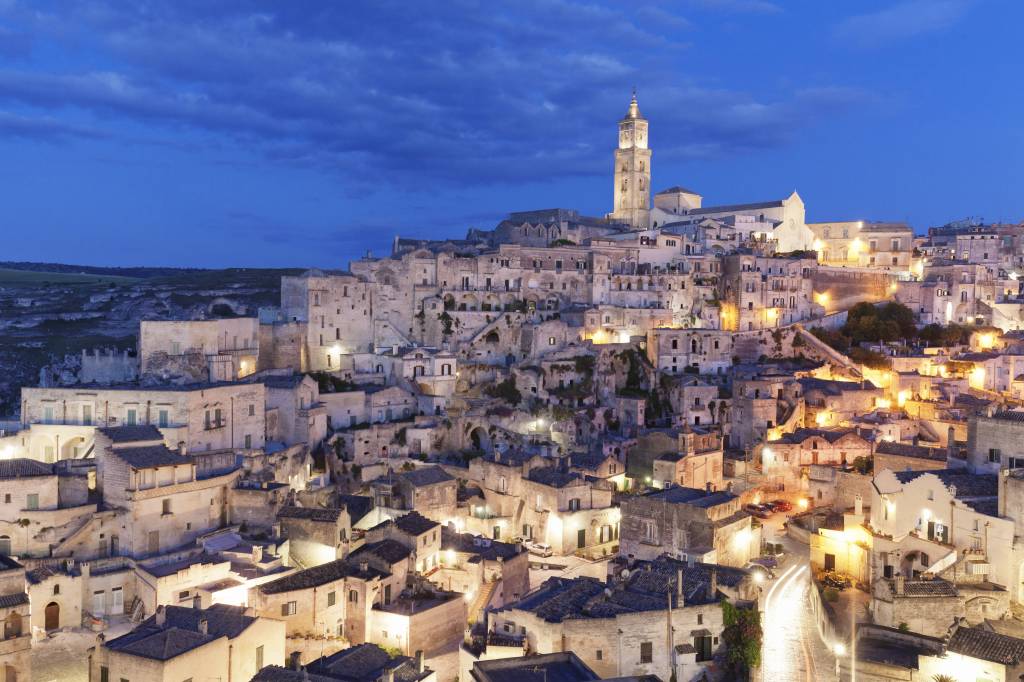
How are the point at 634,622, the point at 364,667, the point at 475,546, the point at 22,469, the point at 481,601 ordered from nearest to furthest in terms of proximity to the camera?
the point at 364,667 → the point at 634,622 → the point at 22,469 → the point at 481,601 → the point at 475,546

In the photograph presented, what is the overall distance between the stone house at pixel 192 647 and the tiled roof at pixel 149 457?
6.71m

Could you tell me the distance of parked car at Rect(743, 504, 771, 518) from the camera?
3384 centimetres

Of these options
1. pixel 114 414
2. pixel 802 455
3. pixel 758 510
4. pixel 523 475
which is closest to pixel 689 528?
pixel 758 510

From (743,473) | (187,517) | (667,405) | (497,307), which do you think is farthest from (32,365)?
(743,473)

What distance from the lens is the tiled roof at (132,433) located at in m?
28.2

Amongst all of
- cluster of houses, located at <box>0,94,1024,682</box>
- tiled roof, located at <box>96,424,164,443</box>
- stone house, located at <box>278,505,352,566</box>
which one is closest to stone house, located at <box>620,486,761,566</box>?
cluster of houses, located at <box>0,94,1024,682</box>

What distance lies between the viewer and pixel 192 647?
19.4 m

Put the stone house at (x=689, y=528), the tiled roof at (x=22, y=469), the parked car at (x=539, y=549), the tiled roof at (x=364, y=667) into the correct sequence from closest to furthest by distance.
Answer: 1. the tiled roof at (x=364, y=667)
2. the tiled roof at (x=22, y=469)
3. the stone house at (x=689, y=528)
4. the parked car at (x=539, y=549)

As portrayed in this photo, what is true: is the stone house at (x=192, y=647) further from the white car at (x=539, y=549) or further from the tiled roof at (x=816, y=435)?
the tiled roof at (x=816, y=435)

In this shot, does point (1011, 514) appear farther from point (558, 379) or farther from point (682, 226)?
point (682, 226)

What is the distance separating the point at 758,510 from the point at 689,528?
734 centimetres

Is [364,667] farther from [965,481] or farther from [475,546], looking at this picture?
[965,481]

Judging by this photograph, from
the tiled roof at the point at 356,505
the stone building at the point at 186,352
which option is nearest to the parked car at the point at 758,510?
the tiled roof at the point at 356,505

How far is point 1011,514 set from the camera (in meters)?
24.4
